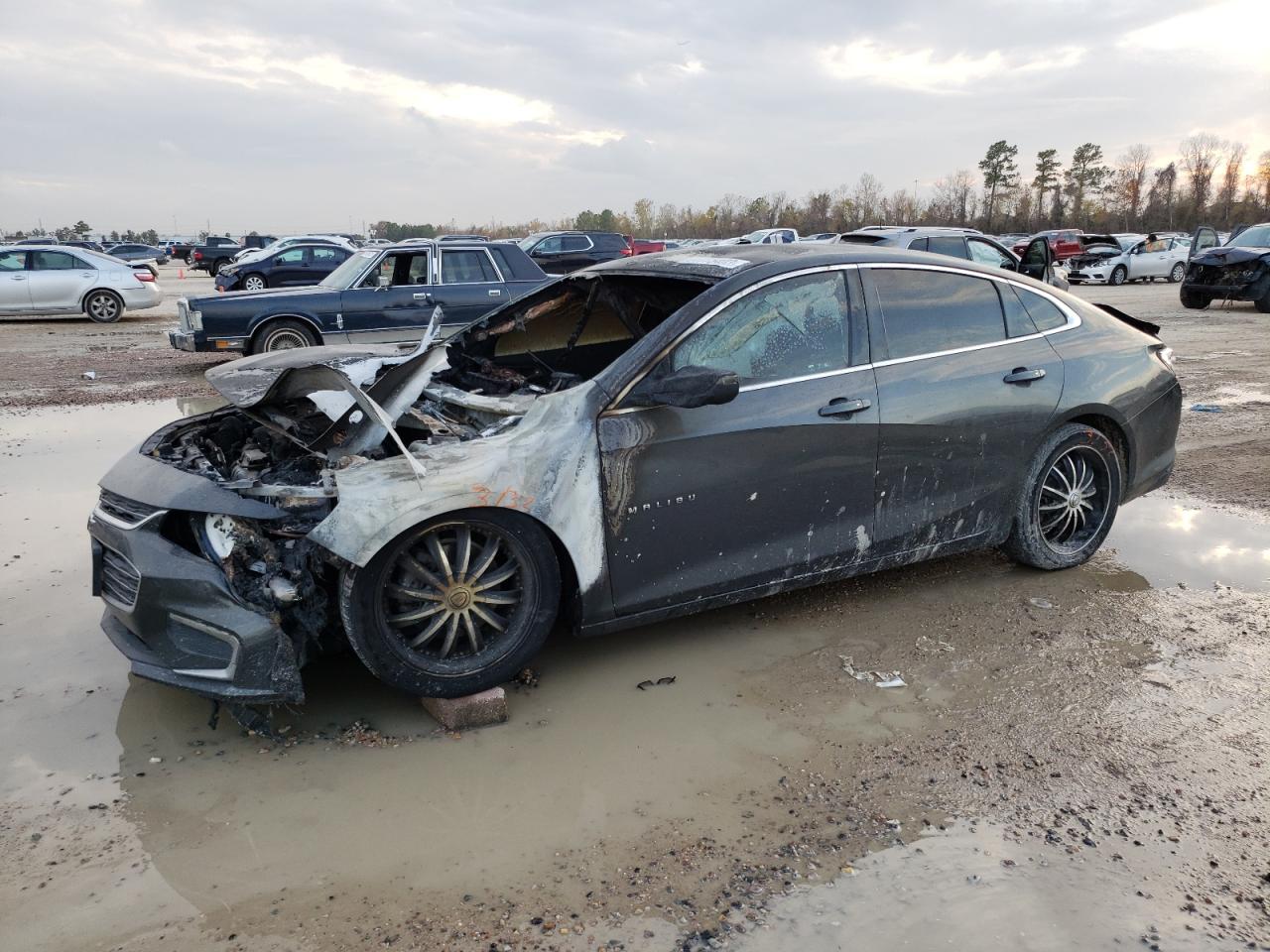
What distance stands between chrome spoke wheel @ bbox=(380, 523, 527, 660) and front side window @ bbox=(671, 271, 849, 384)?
3.46 feet

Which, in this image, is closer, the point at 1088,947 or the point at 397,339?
the point at 1088,947

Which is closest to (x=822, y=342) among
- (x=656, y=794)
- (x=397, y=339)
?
(x=656, y=794)

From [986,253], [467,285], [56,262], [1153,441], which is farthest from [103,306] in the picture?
[1153,441]

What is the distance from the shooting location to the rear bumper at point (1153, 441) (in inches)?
190

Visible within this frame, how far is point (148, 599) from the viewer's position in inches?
126

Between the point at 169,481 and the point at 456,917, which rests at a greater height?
the point at 169,481

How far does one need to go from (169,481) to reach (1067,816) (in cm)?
331

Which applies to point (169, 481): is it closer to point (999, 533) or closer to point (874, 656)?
point (874, 656)

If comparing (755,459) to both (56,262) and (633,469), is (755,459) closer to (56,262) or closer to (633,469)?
(633,469)

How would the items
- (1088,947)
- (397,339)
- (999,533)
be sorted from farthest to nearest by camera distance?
1. (397,339)
2. (999,533)
3. (1088,947)

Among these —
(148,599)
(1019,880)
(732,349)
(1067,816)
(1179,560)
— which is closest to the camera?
(1019,880)

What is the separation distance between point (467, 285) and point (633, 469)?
835 centimetres

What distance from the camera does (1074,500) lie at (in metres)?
4.77

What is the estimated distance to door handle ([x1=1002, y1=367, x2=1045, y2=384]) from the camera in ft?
14.4
